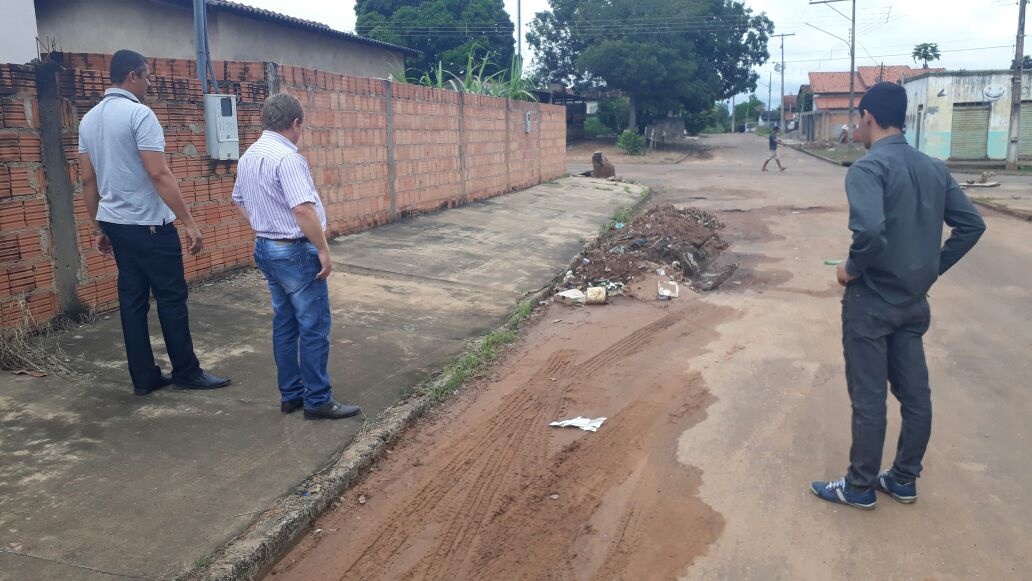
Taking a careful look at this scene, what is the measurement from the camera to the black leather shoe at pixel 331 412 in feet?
14.7

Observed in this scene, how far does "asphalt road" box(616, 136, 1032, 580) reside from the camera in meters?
3.34

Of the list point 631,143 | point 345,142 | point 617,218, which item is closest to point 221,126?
point 345,142

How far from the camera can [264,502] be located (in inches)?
141

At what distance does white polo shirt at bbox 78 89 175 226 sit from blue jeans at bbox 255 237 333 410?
0.73 m

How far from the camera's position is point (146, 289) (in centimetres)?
465

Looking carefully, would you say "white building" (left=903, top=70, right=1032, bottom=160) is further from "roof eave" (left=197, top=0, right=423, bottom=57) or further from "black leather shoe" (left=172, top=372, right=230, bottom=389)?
"black leather shoe" (left=172, top=372, right=230, bottom=389)

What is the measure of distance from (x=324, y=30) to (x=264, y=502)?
18700mm

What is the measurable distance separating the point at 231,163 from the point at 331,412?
375cm

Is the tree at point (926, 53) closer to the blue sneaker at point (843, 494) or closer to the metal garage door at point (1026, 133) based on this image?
the metal garage door at point (1026, 133)

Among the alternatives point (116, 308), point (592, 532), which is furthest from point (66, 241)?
point (592, 532)

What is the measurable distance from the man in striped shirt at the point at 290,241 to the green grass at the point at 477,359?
3.11 ft

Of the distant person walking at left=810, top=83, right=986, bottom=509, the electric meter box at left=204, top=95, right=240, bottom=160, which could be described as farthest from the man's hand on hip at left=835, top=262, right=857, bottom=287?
the electric meter box at left=204, top=95, right=240, bottom=160

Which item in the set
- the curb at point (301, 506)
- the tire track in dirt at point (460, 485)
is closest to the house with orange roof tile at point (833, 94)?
the tire track in dirt at point (460, 485)

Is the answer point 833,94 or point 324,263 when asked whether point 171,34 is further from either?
point 833,94
